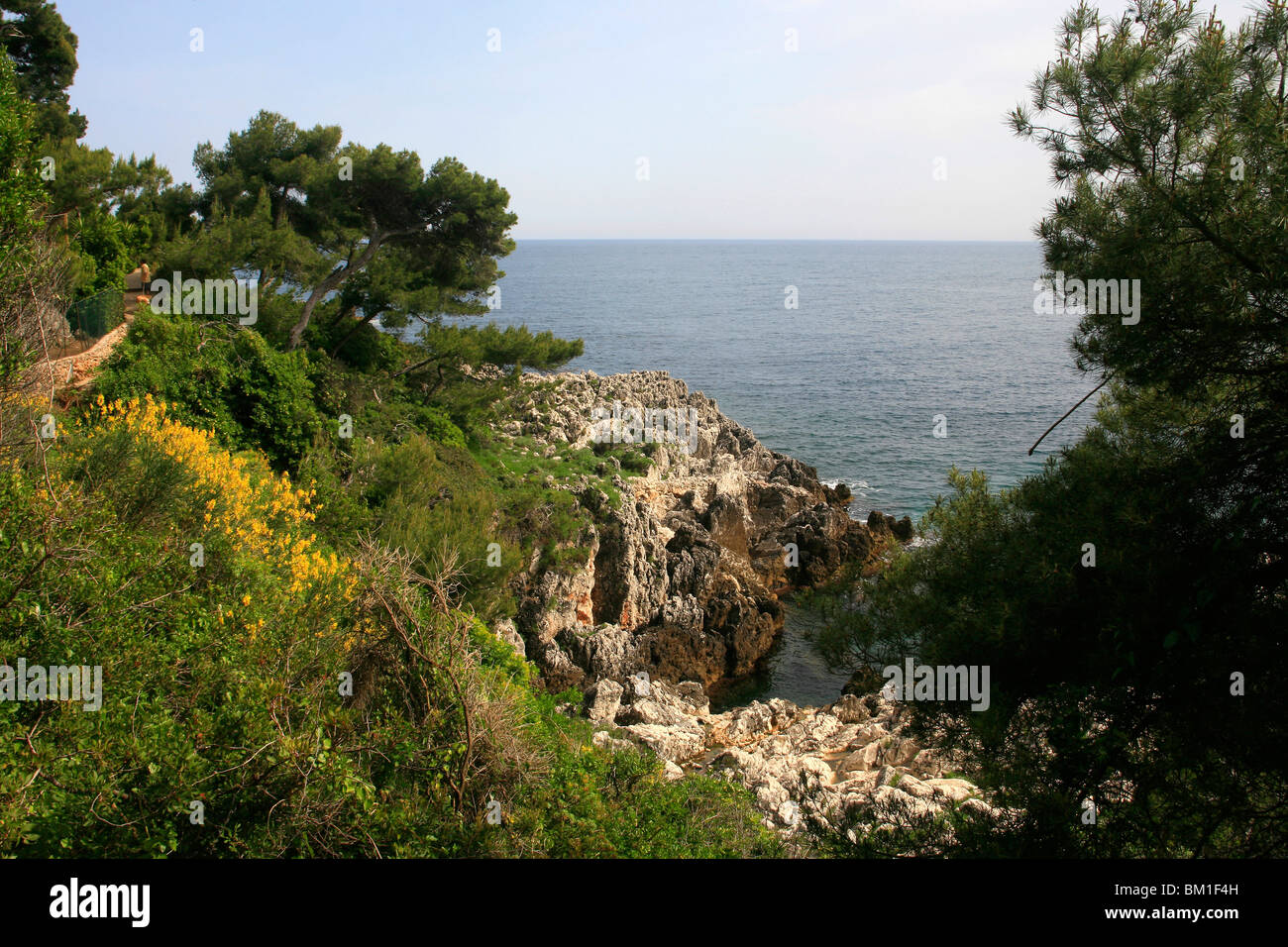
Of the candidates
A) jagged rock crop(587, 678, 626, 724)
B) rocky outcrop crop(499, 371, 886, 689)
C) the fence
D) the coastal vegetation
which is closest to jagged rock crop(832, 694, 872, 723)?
rocky outcrop crop(499, 371, 886, 689)

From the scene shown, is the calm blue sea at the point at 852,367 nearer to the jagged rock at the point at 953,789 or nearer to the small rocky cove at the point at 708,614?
the small rocky cove at the point at 708,614

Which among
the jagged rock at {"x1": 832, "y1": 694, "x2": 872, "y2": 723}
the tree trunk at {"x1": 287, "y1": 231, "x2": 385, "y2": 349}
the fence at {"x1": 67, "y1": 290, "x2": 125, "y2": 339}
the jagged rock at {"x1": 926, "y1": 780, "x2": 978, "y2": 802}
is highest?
the tree trunk at {"x1": 287, "y1": 231, "x2": 385, "y2": 349}

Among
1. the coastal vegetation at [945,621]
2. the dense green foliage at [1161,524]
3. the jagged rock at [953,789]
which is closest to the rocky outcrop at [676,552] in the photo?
the jagged rock at [953,789]

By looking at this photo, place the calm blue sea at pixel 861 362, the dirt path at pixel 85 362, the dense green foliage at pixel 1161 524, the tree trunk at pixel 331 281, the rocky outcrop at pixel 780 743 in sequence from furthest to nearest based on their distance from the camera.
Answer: the calm blue sea at pixel 861 362, the tree trunk at pixel 331 281, the dirt path at pixel 85 362, the rocky outcrop at pixel 780 743, the dense green foliage at pixel 1161 524

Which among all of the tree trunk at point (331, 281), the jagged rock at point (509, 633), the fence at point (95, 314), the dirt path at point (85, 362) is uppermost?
the tree trunk at point (331, 281)

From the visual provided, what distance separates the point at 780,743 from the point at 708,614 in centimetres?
Result: 627

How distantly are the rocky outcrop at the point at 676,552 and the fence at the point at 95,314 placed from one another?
12.4 meters

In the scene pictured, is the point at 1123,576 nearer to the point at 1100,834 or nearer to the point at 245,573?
the point at 1100,834

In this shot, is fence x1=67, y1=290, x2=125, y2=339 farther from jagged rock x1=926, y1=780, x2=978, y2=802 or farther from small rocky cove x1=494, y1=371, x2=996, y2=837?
jagged rock x1=926, y1=780, x2=978, y2=802

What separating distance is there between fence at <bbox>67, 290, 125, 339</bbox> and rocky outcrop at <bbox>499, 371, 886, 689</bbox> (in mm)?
12376

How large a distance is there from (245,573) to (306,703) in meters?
3.28

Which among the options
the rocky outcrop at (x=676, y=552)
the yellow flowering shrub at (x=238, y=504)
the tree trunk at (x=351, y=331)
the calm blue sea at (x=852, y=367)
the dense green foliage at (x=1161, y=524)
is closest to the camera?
the dense green foliage at (x=1161, y=524)

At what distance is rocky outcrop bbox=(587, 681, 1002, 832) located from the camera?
14375mm

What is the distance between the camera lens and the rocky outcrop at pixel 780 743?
47.2 ft
